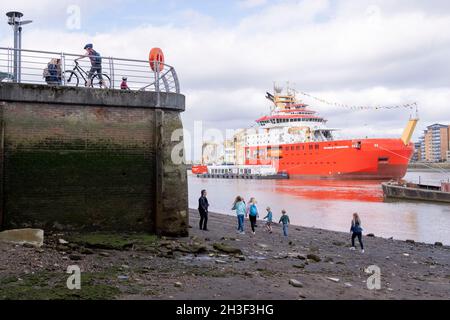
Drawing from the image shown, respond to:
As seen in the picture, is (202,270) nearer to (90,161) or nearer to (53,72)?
(90,161)

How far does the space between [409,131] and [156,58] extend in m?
58.5

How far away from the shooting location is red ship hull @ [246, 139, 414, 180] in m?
65.7

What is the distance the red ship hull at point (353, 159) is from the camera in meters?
65.7

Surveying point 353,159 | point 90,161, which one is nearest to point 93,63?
point 90,161

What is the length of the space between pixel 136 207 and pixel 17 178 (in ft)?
10.5

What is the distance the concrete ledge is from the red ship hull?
56183mm

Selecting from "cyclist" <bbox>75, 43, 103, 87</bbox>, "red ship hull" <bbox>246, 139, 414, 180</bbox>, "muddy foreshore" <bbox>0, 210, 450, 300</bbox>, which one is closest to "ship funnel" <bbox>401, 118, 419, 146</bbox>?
"red ship hull" <bbox>246, 139, 414, 180</bbox>

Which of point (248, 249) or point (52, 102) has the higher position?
point (52, 102)

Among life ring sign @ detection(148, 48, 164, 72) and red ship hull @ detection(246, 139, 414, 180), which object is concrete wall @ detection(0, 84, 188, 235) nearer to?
life ring sign @ detection(148, 48, 164, 72)

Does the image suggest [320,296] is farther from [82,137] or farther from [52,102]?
[52,102]

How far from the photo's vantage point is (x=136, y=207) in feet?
42.8

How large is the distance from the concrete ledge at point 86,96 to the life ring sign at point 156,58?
3.59 ft

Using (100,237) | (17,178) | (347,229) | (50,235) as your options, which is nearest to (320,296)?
(100,237)
